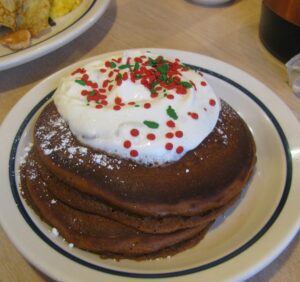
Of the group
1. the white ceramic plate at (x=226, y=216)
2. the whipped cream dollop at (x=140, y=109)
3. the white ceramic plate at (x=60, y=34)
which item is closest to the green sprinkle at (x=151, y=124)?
the whipped cream dollop at (x=140, y=109)

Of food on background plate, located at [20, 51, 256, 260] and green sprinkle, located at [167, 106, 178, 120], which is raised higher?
green sprinkle, located at [167, 106, 178, 120]

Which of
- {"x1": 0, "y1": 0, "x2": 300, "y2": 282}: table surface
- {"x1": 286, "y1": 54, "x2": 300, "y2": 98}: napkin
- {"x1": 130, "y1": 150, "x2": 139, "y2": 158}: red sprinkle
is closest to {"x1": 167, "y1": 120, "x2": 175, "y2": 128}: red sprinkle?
{"x1": 130, "y1": 150, "x2": 139, "y2": 158}: red sprinkle

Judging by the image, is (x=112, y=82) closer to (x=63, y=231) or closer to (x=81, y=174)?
(x=81, y=174)

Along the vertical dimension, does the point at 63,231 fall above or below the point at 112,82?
below

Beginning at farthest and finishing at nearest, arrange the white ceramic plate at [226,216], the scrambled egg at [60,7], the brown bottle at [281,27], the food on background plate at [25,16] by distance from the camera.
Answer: the scrambled egg at [60,7], the food on background plate at [25,16], the brown bottle at [281,27], the white ceramic plate at [226,216]

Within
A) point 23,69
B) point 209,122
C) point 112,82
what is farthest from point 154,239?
point 23,69

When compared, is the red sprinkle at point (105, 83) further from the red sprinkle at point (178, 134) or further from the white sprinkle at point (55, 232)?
the white sprinkle at point (55, 232)

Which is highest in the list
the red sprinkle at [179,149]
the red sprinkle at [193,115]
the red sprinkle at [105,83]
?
the red sprinkle at [193,115]

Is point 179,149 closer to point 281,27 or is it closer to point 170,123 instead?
point 170,123

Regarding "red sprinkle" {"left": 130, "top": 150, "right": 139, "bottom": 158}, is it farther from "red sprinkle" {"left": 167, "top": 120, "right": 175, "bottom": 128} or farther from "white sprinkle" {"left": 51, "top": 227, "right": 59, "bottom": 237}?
"white sprinkle" {"left": 51, "top": 227, "right": 59, "bottom": 237}
